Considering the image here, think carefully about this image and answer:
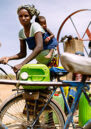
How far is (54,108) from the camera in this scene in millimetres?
2182

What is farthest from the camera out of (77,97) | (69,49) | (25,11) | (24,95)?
(69,49)

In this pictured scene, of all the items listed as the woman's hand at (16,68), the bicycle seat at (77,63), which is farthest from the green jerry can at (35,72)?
the bicycle seat at (77,63)

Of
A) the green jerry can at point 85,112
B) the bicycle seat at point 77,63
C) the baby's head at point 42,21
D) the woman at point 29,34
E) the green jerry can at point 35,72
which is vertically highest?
the baby's head at point 42,21

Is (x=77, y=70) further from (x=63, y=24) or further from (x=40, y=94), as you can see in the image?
(x=63, y=24)

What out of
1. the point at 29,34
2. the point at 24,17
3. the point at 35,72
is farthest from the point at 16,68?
the point at 24,17

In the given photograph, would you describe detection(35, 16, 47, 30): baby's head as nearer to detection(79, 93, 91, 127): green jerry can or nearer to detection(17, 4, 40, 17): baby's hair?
detection(17, 4, 40, 17): baby's hair

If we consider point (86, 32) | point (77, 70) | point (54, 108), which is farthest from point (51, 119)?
point (86, 32)

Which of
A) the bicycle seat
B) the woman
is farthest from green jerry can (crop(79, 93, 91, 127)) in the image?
the bicycle seat

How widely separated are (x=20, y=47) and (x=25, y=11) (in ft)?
1.49

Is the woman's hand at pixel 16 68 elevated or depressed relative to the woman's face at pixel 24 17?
depressed

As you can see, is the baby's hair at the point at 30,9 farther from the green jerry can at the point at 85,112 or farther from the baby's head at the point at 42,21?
the green jerry can at the point at 85,112

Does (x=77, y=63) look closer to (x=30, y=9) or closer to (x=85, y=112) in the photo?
(x=30, y=9)

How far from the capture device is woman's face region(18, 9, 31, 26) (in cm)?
257

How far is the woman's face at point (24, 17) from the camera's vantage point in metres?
2.57
